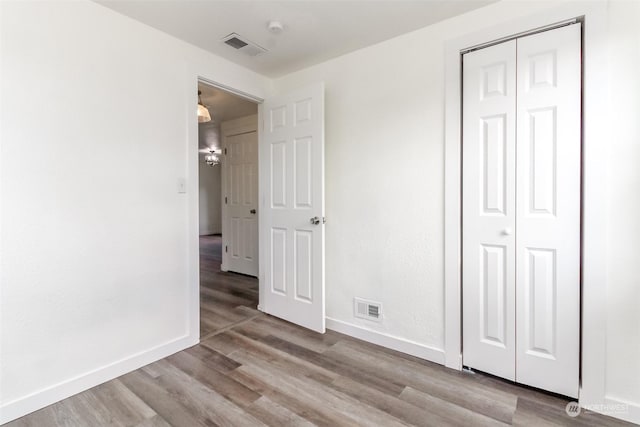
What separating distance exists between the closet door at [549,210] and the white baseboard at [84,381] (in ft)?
7.70

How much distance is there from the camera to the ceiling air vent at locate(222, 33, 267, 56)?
2277 mm

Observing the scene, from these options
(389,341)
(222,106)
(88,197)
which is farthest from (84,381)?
(222,106)

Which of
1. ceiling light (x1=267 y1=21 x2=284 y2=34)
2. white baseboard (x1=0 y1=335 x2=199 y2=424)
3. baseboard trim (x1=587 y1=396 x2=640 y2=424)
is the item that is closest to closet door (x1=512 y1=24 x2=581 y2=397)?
Answer: baseboard trim (x1=587 y1=396 x2=640 y2=424)

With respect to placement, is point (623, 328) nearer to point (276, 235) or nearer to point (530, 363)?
point (530, 363)

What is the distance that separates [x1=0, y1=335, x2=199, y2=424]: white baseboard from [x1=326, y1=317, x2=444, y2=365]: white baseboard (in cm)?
121

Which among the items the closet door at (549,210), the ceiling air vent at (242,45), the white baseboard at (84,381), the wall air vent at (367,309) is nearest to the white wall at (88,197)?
the white baseboard at (84,381)

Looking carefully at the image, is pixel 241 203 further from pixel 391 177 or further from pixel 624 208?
pixel 624 208

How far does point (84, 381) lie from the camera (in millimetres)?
1844

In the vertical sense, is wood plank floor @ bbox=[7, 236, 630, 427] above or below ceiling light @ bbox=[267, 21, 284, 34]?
below

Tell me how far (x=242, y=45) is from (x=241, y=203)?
266 centimetres

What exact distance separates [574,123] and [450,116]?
65cm

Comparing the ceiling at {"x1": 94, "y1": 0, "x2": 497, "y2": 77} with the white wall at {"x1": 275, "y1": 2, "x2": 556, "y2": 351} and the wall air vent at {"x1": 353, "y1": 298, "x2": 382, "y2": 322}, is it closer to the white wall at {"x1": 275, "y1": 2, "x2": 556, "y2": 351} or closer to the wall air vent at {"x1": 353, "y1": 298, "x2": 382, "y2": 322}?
the white wall at {"x1": 275, "y1": 2, "x2": 556, "y2": 351}

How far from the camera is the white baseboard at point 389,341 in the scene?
7.08ft

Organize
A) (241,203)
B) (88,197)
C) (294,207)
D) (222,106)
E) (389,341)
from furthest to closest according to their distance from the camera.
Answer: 1. (241,203)
2. (222,106)
3. (294,207)
4. (389,341)
5. (88,197)
